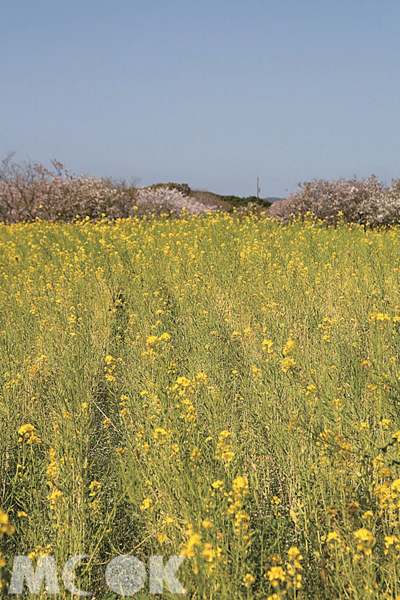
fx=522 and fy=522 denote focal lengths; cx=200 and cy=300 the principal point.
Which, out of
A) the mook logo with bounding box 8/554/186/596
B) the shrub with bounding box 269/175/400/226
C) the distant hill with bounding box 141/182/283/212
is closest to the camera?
the mook logo with bounding box 8/554/186/596

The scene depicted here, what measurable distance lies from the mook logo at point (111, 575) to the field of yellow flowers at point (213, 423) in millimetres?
39

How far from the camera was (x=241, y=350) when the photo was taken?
4.17 m

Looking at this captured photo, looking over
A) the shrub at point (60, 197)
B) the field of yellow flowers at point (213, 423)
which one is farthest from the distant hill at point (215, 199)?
the field of yellow flowers at point (213, 423)

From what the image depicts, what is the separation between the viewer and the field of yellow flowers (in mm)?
1947

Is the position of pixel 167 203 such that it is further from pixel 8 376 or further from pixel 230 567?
pixel 230 567

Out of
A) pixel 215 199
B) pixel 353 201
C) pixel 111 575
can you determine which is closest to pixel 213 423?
pixel 111 575

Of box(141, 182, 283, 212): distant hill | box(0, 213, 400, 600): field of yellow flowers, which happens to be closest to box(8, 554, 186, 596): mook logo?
box(0, 213, 400, 600): field of yellow flowers

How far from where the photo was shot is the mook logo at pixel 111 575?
6.35 feet

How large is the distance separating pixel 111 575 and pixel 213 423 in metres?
0.91

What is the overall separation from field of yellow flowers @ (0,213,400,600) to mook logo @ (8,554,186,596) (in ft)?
0.13

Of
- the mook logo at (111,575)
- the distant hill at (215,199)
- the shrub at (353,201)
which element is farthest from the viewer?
the distant hill at (215,199)

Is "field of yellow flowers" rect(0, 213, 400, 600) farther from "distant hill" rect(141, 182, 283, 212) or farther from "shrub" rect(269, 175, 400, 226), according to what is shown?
"distant hill" rect(141, 182, 283, 212)

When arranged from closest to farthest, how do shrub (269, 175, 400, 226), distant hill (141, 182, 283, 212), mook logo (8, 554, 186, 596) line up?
mook logo (8, 554, 186, 596), shrub (269, 175, 400, 226), distant hill (141, 182, 283, 212)

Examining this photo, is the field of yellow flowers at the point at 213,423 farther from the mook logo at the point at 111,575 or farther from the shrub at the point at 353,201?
the shrub at the point at 353,201
